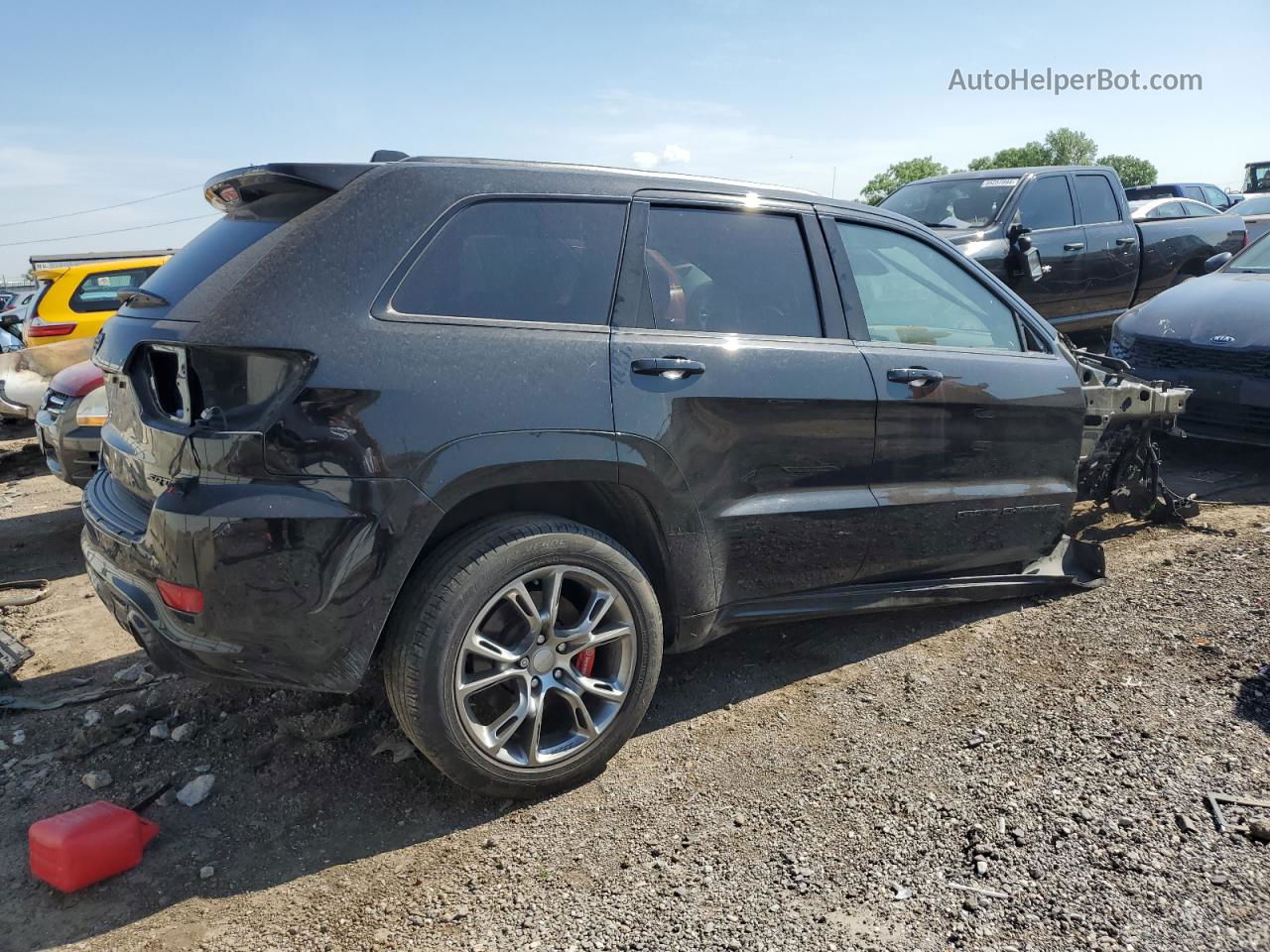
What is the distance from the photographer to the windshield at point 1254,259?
7.43 meters

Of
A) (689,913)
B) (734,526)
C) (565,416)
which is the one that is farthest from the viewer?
(734,526)

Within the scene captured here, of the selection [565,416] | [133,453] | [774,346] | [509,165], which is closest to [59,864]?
[133,453]

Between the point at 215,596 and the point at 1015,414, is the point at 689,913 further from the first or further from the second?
the point at 1015,414

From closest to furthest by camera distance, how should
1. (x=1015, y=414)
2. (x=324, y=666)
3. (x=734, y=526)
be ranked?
(x=324, y=666) < (x=734, y=526) < (x=1015, y=414)

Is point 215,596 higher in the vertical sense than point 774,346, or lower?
lower

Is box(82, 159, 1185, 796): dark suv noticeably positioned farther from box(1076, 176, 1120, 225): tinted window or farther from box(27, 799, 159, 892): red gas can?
box(1076, 176, 1120, 225): tinted window

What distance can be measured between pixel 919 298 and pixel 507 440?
209cm

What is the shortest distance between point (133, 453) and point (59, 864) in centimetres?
118

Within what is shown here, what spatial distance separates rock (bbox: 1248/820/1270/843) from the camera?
2.67m

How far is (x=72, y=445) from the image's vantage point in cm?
603

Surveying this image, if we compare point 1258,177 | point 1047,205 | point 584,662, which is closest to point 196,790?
point 584,662

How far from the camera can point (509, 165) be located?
122 inches

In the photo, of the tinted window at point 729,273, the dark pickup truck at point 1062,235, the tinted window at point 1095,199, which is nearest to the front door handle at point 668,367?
the tinted window at point 729,273

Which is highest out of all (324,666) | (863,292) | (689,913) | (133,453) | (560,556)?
(863,292)
